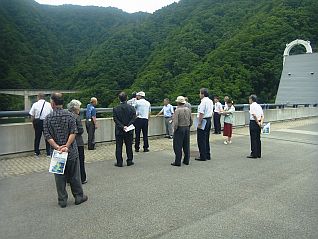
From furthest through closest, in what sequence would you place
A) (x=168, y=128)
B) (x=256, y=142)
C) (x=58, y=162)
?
1. (x=168, y=128)
2. (x=256, y=142)
3. (x=58, y=162)

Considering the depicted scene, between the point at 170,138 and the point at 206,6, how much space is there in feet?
264

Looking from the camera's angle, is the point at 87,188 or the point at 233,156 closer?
the point at 87,188

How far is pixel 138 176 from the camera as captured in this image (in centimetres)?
718

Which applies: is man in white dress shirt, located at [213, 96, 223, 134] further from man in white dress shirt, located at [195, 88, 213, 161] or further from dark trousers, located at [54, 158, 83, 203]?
dark trousers, located at [54, 158, 83, 203]

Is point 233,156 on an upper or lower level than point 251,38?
lower

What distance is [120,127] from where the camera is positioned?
26.4 ft

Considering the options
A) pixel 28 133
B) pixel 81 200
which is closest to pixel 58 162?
pixel 81 200

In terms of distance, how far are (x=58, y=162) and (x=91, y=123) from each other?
4.92 meters

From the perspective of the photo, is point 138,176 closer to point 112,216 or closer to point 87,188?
point 87,188

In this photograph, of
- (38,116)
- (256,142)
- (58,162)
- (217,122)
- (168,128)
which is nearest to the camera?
(58,162)

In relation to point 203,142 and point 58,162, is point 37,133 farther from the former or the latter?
point 203,142

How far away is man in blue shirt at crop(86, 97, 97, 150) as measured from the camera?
10086 mm

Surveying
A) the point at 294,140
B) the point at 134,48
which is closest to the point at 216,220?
the point at 294,140

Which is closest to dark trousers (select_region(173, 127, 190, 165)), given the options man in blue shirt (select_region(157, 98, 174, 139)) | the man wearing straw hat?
the man wearing straw hat
